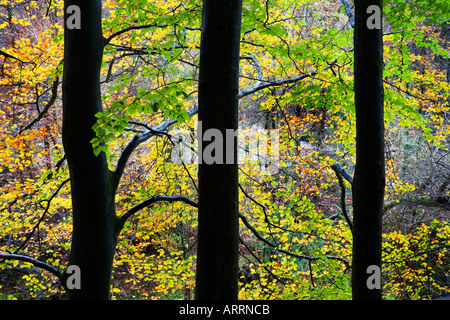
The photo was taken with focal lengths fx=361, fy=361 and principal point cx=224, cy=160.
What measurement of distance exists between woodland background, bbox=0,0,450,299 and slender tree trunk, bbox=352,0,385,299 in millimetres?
1228

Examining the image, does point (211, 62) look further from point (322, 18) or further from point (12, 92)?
point (322, 18)

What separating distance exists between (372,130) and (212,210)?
1.43m

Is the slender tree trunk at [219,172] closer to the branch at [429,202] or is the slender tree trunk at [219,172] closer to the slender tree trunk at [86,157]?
the slender tree trunk at [86,157]

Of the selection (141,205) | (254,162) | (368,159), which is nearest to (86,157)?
(141,205)

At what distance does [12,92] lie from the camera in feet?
32.3

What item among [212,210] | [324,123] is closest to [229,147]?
[212,210]

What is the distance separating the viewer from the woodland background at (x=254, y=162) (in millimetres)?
4398

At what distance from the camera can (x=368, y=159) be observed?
2.61 meters

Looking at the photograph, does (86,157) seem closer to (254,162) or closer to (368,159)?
(368,159)

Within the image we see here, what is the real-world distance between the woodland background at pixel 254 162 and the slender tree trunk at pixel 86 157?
10.8 inches

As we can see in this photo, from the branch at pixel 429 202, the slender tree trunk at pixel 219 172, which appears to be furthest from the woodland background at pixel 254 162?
the slender tree trunk at pixel 219 172

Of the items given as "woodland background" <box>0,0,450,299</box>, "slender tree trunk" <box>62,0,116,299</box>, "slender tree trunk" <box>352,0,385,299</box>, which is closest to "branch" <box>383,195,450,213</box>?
"woodland background" <box>0,0,450,299</box>

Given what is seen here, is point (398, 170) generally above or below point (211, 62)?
above
